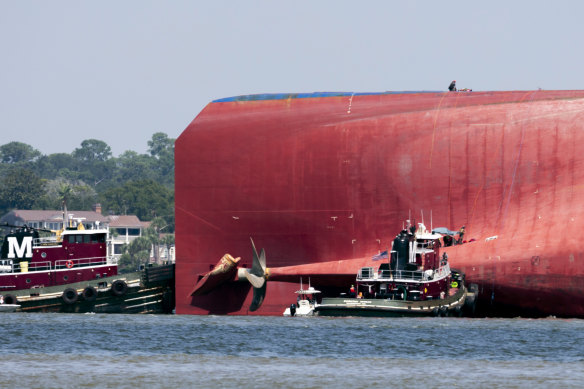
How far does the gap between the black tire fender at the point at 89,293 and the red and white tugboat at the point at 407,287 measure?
1306cm

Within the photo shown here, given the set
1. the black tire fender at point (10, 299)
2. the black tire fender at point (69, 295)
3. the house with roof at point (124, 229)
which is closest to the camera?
the black tire fender at point (10, 299)

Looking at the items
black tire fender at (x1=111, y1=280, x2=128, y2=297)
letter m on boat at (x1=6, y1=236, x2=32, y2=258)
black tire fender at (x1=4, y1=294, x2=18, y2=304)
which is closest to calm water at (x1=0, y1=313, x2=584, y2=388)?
black tire fender at (x1=4, y1=294, x2=18, y2=304)

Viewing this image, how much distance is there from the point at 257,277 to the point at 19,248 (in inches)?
525

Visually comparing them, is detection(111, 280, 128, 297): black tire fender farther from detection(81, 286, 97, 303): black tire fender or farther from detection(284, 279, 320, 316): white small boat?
detection(284, 279, 320, 316): white small boat

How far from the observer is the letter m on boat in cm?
6359

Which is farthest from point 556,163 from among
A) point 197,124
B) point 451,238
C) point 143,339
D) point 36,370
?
→ point 36,370

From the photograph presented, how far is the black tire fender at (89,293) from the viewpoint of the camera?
63656 millimetres

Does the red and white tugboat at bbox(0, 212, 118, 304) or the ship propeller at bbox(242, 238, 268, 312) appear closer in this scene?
the red and white tugboat at bbox(0, 212, 118, 304)

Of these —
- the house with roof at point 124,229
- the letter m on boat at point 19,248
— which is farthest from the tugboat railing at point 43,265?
the house with roof at point 124,229

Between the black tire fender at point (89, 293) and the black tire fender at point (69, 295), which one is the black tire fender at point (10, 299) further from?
the black tire fender at point (89, 293)

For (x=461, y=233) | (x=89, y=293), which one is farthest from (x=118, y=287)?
(x=461, y=233)

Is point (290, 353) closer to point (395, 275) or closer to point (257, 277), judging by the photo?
point (395, 275)

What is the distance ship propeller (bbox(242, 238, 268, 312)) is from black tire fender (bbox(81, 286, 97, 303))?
28.1ft

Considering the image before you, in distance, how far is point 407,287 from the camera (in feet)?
191
